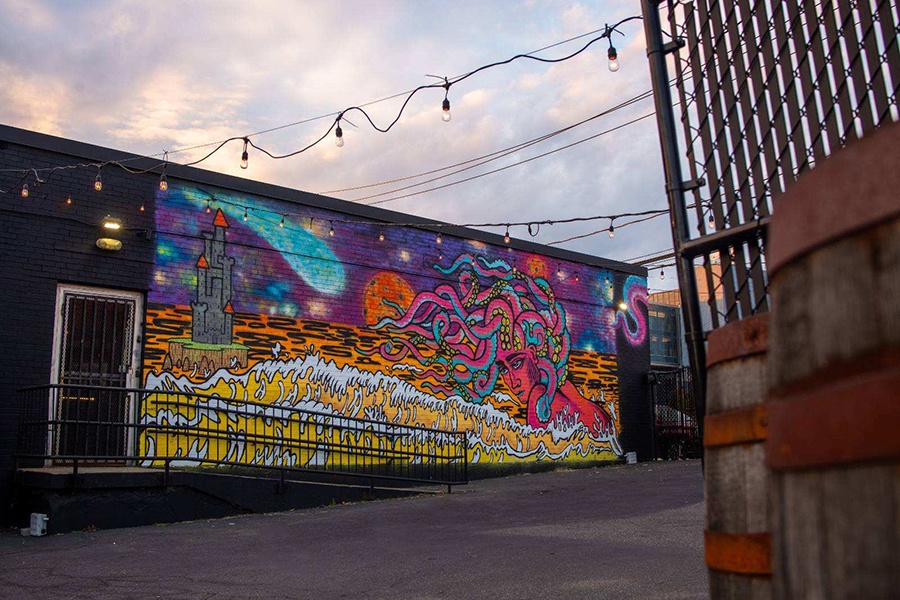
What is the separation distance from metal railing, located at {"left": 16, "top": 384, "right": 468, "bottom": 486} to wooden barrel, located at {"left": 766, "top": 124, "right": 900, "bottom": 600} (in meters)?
8.81

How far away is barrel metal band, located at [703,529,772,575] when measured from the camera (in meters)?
1.86

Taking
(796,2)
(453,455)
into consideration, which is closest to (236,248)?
(453,455)

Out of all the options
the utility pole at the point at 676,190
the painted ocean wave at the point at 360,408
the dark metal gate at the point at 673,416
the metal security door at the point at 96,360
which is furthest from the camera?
the dark metal gate at the point at 673,416

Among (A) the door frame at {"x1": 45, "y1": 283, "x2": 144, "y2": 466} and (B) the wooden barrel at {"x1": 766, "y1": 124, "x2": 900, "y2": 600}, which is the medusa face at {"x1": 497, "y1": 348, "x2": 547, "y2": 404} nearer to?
(A) the door frame at {"x1": 45, "y1": 283, "x2": 144, "y2": 466}

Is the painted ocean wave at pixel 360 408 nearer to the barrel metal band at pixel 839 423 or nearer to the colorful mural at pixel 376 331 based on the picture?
the colorful mural at pixel 376 331

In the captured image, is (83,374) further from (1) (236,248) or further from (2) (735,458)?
(2) (735,458)

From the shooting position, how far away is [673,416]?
19250mm

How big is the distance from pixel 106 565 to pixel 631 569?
168 inches

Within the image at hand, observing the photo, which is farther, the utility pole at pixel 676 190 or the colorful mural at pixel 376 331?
the colorful mural at pixel 376 331


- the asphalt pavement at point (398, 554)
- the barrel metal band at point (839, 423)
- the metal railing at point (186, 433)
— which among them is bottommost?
the asphalt pavement at point (398, 554)

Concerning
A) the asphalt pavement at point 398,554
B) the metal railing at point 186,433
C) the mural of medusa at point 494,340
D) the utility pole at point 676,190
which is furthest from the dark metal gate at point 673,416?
the utility pole at point 676,190

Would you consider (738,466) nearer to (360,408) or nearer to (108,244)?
(108,244)

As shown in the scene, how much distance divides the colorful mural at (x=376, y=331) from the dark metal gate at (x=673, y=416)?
1.21 m

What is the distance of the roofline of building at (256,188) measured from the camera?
10828 millimetres
